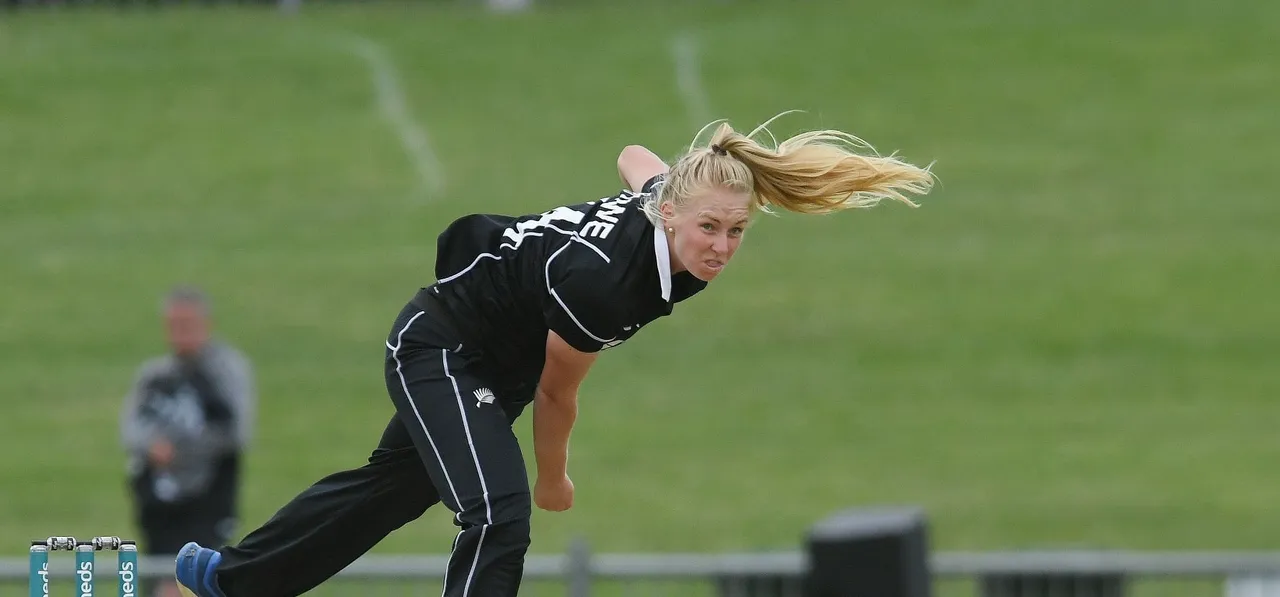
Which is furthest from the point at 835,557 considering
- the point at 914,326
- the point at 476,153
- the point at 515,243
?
the point at 476,153

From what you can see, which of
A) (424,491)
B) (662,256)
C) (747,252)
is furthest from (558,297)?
(747,252)

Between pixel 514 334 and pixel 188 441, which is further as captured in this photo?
pixel 188 441

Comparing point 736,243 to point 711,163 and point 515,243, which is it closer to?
point 711,163

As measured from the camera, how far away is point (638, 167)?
19.0 feet

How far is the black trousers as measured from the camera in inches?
209

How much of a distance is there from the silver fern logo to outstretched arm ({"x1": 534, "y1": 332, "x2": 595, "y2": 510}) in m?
0.14

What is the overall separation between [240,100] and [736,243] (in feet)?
63.8

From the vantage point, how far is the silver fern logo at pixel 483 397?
18.2ft

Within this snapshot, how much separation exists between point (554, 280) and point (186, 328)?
526 cm

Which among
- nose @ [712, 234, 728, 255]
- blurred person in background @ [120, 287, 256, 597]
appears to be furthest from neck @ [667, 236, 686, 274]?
blurred person in background @ [120, 287, 256, 597]

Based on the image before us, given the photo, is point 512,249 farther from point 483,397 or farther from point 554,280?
point 483,397

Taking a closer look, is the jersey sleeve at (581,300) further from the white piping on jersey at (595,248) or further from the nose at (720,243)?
the nose at (720,243)

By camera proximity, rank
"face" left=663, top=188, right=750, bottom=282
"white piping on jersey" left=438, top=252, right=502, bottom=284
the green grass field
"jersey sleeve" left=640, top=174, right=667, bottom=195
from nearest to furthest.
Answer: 1. "face" left=663, top=188, right=750, bottom=282
2. "jersey sleeve" left=640, top=174, right=667, bottom=195
3. "white piping on jersey" left=438, top=252, right=502, bottom=284
4. the green grass field

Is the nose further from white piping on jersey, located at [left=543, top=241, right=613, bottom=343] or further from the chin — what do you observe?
white piping on jersey, located at [left=543, top=241, right=613, bottom=343]
